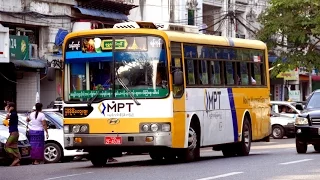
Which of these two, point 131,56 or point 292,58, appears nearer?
point 131,56

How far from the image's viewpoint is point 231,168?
19.0 meters

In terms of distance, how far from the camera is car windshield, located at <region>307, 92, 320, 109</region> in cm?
2528

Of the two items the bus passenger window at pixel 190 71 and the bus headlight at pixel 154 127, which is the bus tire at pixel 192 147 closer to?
the bus passenger window at pixel 190 71

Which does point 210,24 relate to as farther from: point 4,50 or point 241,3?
point 4,50

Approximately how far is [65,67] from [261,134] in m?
7.77

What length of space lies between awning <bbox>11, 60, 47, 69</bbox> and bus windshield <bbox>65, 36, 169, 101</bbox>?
1577cm

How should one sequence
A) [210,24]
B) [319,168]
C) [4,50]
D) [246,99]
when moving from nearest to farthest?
[319,168]
[246,99]
[4,50]
[210,24]

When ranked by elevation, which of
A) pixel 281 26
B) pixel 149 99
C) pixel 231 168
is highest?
pixel 281 26

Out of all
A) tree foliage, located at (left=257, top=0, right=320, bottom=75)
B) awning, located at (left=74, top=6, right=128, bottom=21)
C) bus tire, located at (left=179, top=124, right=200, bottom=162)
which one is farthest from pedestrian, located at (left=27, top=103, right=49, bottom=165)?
tree foliage, located at (left=257, top=0, right=320, bottom=75)

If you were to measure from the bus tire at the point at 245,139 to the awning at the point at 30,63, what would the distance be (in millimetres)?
13527

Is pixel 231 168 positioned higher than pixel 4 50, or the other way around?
pixel 4 50

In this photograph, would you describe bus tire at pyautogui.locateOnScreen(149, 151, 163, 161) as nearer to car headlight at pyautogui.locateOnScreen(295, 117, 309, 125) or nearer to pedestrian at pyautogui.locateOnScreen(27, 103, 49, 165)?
pedestrian at pyautogui.locateOnScreen(27, 103, 49, 165)

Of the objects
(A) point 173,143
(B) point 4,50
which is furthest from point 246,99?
(B) point 4,50

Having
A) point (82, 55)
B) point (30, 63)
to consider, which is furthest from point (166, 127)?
point (30, 63)
